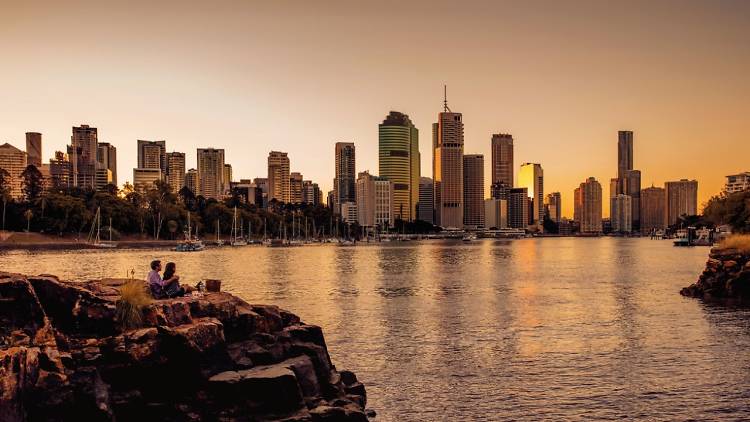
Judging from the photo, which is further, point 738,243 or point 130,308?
point 738,243

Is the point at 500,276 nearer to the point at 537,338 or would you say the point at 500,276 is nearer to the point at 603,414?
the point at 537,338

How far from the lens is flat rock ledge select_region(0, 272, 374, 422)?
19.3 metres

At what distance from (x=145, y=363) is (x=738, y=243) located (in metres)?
63.0

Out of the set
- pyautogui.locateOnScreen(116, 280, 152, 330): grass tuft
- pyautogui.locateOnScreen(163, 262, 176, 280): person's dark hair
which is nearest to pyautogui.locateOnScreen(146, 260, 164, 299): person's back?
pyautogui.locateOnScreen(163, 262, 176, 280): person's dark hair

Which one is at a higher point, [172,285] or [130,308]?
[172,285]

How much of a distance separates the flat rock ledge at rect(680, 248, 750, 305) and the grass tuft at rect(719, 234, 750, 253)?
575mm

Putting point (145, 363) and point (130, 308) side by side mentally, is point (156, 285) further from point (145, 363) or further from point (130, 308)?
point (145, 363)

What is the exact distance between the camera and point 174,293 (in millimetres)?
25453

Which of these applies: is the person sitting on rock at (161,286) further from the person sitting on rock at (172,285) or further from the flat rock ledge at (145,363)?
the flat rock ledge at (145,363)

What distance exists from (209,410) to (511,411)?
11999mm

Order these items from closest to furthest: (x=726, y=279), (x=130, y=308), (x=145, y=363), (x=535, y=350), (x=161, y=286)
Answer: (x=145, y=363) → (x=130, y=308) → (x=161, y=286) → (x=535, y=350) → (x=726, y=279)

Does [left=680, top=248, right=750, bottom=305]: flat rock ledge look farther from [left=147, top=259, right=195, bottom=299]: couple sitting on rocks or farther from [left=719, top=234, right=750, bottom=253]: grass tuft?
[left=147, top=259, right=195, bottom=299]: couple sitting on rocks

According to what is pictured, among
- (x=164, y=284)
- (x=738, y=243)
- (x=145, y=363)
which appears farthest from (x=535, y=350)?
(x=738, y=243)

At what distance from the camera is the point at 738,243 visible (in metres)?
67.3
